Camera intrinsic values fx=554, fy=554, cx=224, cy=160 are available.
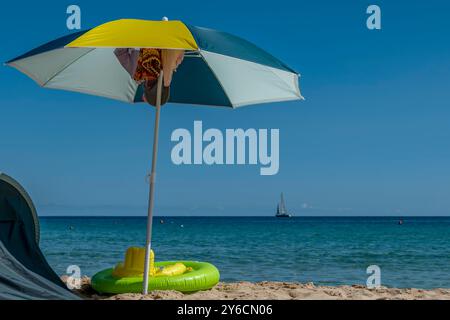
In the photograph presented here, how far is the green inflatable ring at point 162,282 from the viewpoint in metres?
5.93

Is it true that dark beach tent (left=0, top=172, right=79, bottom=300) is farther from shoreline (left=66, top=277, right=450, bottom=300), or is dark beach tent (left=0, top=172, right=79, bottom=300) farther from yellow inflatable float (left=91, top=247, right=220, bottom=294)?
shoreline (left=66, top=277, right=450, bottom=300)

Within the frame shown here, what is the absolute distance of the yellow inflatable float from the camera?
234 inches

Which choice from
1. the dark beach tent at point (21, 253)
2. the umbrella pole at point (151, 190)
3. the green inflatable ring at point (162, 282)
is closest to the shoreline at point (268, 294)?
the green inflatable ring at point (162, 282)

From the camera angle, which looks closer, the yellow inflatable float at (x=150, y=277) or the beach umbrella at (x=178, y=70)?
the beach umbrella at (x=178, y=70)

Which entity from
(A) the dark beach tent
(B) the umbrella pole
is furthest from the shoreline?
(A) the dark beach tent

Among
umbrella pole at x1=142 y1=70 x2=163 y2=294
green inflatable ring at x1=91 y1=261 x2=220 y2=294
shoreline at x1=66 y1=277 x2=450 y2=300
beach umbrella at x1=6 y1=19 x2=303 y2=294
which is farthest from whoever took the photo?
green inflatable ring at x1=91 y1=261 x2=220 y2=294

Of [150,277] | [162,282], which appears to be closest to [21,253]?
[150,277]

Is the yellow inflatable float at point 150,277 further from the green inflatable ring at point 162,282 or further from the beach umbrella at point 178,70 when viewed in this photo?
the beach umbrella at point 178,70

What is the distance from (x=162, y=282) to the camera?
593cm

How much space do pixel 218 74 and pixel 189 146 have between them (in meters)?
1.18

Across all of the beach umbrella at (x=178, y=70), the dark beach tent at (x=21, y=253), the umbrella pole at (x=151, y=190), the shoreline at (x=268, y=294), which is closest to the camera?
the beach umbrella at (x=178, y=70)

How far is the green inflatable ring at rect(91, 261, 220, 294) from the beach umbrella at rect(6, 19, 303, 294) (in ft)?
0.86
